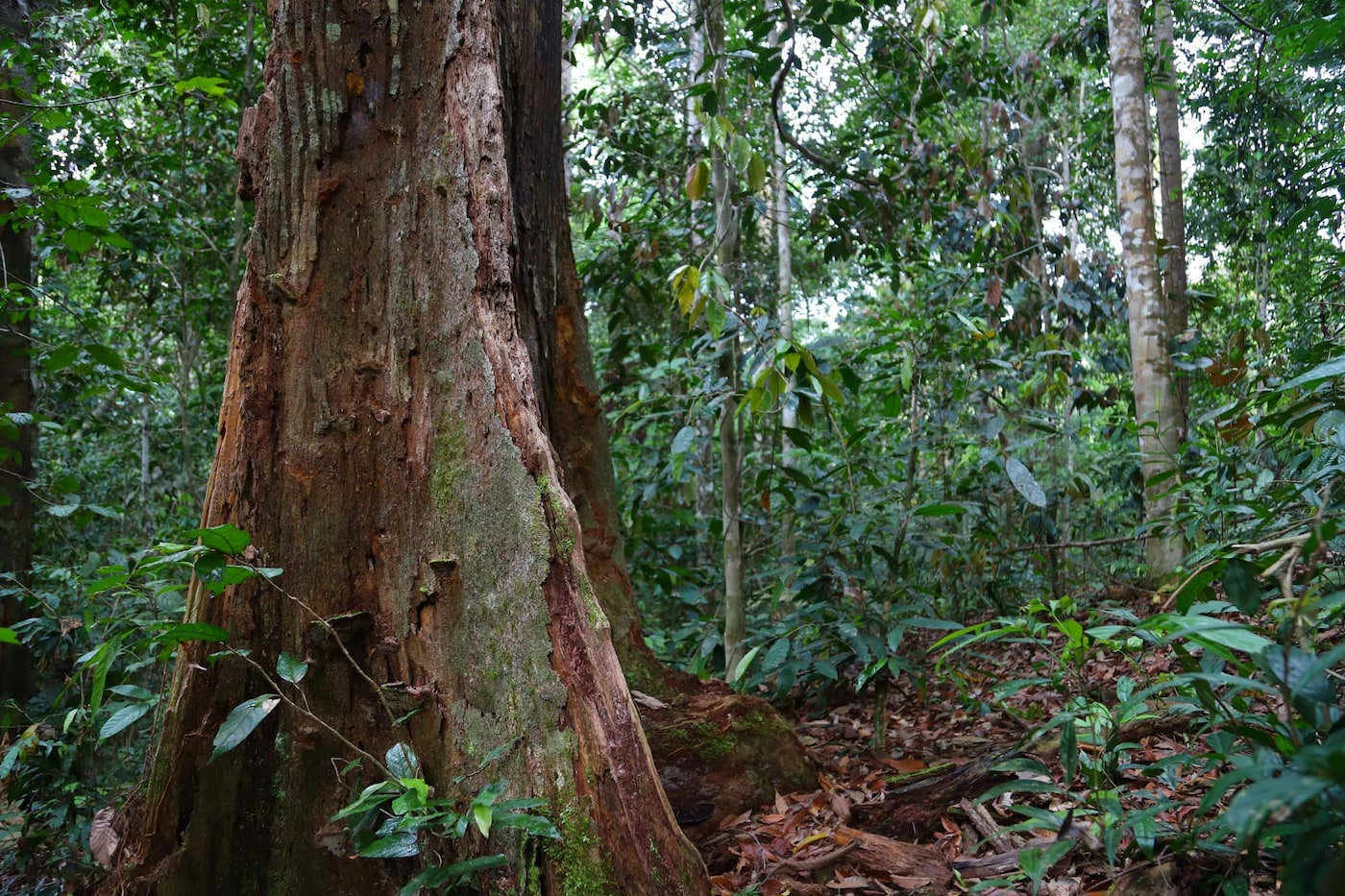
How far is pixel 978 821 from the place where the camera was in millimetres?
2578

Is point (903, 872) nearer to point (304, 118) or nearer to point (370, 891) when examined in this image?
point (370, 891)

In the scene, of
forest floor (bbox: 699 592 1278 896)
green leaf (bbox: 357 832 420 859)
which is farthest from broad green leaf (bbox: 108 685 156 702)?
forest floor (bbox: 699 592 1278 896)

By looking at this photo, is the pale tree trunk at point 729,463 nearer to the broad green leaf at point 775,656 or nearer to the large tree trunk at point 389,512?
the broad green leaf at point 775,656

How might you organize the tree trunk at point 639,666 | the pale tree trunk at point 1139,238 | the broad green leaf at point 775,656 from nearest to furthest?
the tree trunk at point 639,666 → the broad green leaf at point 775,656 → the pale tree trunk at point 1139,238

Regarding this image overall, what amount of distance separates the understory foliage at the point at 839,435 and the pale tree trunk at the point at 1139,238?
224mm

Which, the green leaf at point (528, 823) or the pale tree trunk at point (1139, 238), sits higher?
the pale tree trunk at point (1139, 238)

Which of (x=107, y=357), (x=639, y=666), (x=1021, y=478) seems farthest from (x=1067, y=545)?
(x=107, y=357)

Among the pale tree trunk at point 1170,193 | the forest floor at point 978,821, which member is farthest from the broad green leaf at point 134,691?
the pale tree trunk at point 1170,193

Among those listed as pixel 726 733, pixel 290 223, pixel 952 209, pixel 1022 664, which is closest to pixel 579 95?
pixel 952 209

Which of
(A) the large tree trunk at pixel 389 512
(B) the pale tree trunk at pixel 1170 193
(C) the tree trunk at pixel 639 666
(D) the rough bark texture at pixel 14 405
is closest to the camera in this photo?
(A) the large tree trunk at pixel 389 512

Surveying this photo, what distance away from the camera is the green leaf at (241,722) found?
1.89 meters

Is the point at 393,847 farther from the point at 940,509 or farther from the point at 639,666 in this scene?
the point at 940,509

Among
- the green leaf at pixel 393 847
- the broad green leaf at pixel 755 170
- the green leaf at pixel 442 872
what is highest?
the broad green leaf at pixel 755 170

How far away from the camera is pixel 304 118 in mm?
2551
